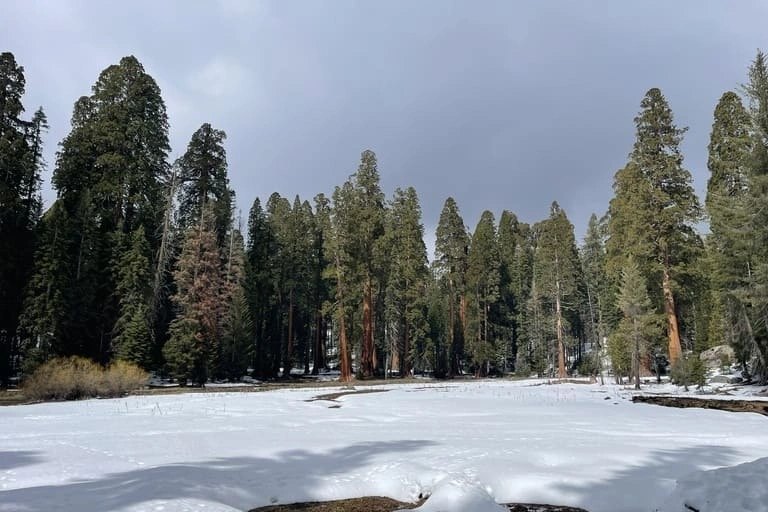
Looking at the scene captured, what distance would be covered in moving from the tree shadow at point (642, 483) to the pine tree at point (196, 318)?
26543 mm

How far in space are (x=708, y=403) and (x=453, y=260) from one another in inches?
1550

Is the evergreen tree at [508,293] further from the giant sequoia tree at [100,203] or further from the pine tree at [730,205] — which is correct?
the giant sequoia tree at [100,203]

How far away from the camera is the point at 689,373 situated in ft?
74.8

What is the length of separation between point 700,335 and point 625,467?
42.5 m

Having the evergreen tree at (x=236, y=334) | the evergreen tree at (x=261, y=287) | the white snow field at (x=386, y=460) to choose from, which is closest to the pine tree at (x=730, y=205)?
the white snow field at (x=386, y=460)

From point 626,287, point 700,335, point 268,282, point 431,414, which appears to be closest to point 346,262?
point 268,282

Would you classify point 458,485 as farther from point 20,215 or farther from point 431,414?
point 20,215

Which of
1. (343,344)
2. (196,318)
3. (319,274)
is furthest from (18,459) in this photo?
(319,274)

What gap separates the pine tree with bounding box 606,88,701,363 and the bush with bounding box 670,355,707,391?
7106mm

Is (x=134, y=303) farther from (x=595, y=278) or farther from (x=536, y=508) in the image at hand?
(x=595, y=278)

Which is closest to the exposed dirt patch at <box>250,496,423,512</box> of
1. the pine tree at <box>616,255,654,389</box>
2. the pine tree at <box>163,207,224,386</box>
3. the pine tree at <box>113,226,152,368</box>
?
the pine tree at <box>616,255,654,389</box>

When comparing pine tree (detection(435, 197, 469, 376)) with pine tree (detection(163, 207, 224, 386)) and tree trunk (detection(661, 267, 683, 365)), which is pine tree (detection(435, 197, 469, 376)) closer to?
tree trunk (detection(661, 267, 683, 365))

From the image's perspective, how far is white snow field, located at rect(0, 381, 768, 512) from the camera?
566 cm

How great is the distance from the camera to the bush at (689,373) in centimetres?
2272
